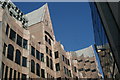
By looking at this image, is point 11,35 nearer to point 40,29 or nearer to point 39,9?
point 40,29

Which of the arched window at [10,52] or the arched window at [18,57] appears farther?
the arched window at [18,57]

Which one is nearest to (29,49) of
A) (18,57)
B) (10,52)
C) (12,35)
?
(18,57)

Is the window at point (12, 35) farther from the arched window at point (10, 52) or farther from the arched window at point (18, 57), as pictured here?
the arched window at point (18, 57)

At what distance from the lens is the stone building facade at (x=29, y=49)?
25391mm

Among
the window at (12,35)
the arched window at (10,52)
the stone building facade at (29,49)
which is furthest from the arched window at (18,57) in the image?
the window at (12,35)

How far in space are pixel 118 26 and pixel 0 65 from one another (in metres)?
17.1

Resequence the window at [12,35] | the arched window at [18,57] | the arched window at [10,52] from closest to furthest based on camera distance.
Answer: the arched window at [10,52]
the window at [12,35]
the arched window at [18,57]

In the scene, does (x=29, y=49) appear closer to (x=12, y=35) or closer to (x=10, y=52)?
(x=12, y=35)

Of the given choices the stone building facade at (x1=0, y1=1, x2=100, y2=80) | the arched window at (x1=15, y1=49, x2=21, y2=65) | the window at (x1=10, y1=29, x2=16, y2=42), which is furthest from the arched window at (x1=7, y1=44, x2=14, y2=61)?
the window at (x1=10, y1=29, x2=16, y2=42)

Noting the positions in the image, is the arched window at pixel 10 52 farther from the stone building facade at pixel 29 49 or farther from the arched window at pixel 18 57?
the arched window at pixel 18 57

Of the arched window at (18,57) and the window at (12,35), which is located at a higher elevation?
the window at (12,35)

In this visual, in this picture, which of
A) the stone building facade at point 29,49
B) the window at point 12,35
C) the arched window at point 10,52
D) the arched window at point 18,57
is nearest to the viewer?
the stone building facade at point 29,49

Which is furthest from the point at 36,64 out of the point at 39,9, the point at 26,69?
the point at 39,9

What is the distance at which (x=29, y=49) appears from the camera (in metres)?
32.2
